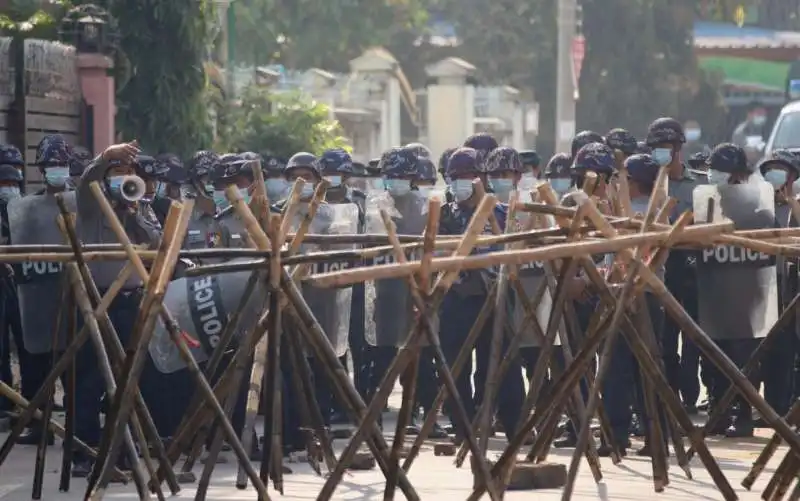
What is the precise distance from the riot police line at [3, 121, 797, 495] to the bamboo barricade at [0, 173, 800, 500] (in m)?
0.23

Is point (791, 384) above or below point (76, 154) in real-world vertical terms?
below

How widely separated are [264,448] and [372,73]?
2777 centimetres

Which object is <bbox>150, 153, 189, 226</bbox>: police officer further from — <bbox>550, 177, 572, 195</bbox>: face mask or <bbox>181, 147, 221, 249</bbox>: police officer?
<bbox>550, 177, 572, 195</bbox>: face mask

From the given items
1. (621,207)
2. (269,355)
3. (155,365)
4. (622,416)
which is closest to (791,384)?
(622,416)

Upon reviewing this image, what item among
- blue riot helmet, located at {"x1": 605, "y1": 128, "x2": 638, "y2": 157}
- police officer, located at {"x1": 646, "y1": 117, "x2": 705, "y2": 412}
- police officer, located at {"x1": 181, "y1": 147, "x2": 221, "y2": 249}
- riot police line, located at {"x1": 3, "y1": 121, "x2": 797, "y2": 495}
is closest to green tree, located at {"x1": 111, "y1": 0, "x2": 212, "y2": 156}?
police officer, located at {"x1": 181, "y1": 147, "x2": 221, "y2": 249}

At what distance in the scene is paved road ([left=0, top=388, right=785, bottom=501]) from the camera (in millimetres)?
9492

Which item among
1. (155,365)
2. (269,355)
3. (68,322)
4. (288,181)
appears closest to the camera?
(269,355)

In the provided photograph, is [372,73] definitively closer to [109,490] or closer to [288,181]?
[288,181]

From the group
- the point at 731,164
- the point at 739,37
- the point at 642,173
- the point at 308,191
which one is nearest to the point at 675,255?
the point at 731,164

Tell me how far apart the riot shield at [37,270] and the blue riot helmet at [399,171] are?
2853 mm

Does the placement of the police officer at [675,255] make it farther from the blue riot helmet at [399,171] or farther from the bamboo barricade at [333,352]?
the bamboo barricade at [333,352]

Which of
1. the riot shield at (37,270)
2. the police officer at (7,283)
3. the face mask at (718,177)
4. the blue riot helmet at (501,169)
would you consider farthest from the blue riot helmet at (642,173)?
the police officer at (7,283)

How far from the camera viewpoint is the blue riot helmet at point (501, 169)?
12.1 m

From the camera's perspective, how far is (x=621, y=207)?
1008cm
